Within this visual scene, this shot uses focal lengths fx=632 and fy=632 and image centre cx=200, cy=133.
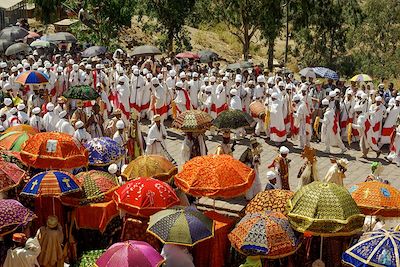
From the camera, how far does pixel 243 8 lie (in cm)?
2625

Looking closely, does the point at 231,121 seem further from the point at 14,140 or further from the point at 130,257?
the point at 130,257

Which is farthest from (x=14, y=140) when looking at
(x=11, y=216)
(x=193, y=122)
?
(x=11, y=216)

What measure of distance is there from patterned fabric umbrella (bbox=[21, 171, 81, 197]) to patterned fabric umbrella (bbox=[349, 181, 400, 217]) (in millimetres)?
3652

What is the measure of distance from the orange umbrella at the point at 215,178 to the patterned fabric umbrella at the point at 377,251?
7.50 feet

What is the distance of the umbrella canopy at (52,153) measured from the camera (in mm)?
9289

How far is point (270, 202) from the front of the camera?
7945 mm

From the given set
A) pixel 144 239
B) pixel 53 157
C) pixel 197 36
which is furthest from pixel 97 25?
pixel 144 239

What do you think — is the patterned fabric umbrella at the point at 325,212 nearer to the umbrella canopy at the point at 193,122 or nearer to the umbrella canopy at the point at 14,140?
the umbrella canopy at the point at 193,122

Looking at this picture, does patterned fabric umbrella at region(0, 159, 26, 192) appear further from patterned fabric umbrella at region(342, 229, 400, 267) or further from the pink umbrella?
patterned fabric umbrella at region(342, 229, 400, 267)

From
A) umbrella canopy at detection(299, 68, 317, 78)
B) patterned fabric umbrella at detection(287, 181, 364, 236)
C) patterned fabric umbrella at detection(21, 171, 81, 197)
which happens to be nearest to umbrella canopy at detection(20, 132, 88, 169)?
patterned fabric umbrella at detection(21, 171, 81, 197)

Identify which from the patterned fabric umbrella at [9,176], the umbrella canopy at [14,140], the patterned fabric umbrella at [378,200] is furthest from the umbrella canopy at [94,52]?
the patterned fabric umbrella at [378,200]

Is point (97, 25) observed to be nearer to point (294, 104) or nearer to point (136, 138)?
point (294, 104)

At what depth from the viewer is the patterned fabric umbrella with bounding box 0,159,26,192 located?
8391 millimetres

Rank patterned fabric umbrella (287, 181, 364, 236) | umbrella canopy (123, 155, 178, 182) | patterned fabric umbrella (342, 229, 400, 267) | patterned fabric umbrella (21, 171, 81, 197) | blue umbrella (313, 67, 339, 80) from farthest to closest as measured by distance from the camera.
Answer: blue umbrella (313, 67, 339, 80), umbrella canopy (123, 155, 178, 182), patterned fabric umbrella (21, 171, 81, 197), patterned fabric umbrella (287, 181, 364, 236), patterned fabric umbrella (342, 229, 400, 267)
